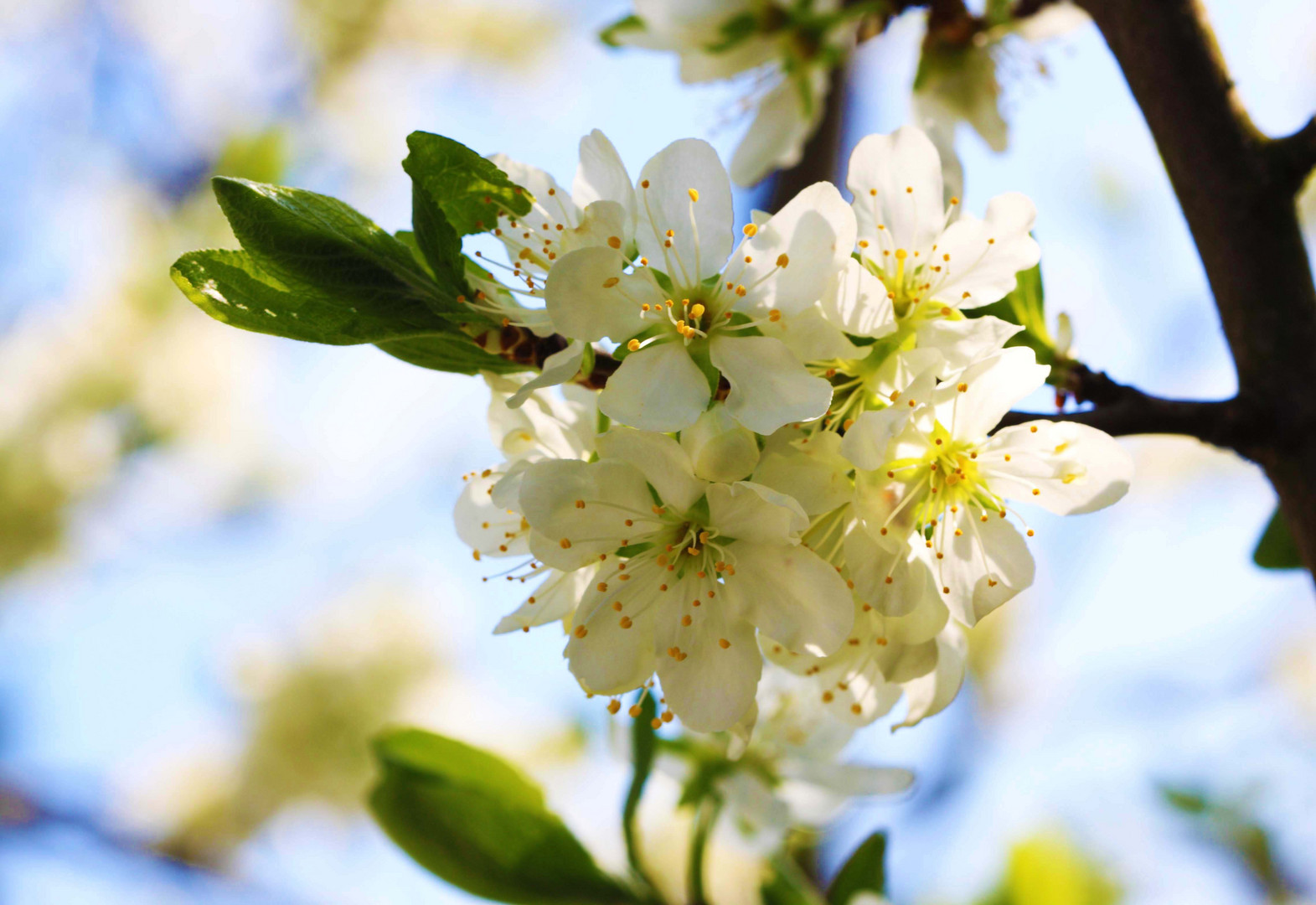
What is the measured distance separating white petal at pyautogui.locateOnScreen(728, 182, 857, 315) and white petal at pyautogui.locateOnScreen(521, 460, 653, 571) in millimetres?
119

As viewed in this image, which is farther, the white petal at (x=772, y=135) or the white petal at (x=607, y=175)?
the white petal at (x=772, y=135)

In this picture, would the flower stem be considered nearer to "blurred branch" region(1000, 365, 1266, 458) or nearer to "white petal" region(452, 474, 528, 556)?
"white petal" region(452, 474, 528, 556)

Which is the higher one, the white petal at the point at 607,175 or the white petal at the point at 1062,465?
the white petal at the point at 607,175

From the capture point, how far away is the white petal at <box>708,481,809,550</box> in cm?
48

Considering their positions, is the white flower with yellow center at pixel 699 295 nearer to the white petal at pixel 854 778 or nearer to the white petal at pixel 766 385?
the white petal at pixel 766 385

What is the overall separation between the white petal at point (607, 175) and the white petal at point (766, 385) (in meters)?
0.10

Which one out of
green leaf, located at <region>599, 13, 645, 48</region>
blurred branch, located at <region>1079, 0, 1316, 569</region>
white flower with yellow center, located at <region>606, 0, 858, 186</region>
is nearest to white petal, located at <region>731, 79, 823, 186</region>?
white flower with yellow center, located at <region>606, 0, 858, 186</region>

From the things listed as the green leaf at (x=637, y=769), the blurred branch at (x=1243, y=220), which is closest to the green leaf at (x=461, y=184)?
the green leaf at (x=637, y=769)

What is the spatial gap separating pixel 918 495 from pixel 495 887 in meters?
0.54

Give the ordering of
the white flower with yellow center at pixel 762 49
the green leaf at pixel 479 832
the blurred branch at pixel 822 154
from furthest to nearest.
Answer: the blurred branch at pixel 822 154
the white flower with yellow center at pixel 762 49
the green leaf at pixel 479 832

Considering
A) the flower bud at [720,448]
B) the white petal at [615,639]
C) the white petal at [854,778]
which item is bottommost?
the white petal at [854,778]

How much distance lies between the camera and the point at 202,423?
3.14 m

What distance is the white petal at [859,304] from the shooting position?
51 centimetres

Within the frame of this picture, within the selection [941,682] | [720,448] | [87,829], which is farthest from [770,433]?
[87,829]
